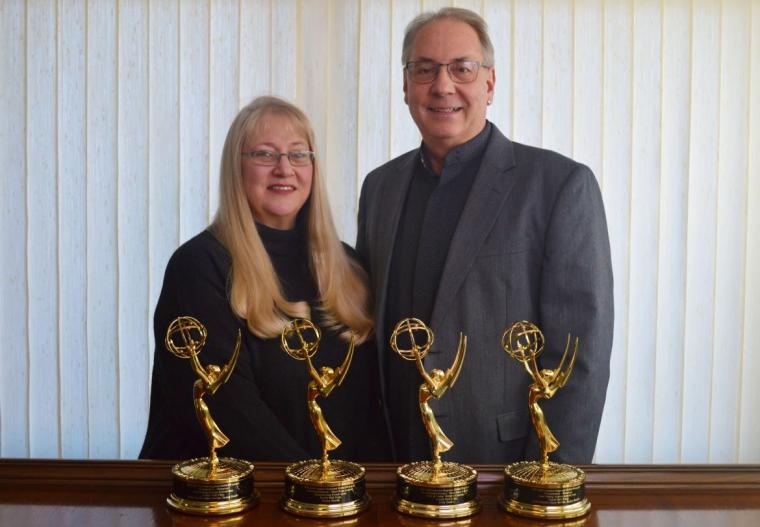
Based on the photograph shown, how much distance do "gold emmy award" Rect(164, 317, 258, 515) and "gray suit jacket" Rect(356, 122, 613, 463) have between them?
432mm

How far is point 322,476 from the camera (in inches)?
83.7

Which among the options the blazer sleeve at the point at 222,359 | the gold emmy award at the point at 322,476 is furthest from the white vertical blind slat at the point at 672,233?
the blazer sleeve at the point at 222,359

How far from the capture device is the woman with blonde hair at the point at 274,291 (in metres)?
2.39

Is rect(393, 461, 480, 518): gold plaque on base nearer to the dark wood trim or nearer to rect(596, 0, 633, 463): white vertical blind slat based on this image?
the dark wood trim

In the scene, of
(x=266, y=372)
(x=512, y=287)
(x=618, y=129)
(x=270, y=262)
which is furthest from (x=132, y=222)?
(x=618, y=129)

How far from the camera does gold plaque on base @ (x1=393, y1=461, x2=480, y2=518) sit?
2088 millimetres

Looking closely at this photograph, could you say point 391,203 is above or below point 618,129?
below

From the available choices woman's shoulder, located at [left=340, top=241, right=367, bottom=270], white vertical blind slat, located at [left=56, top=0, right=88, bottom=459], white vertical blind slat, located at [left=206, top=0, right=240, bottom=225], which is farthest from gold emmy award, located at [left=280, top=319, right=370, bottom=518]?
white vertical blind slat, located at [left=56, top=0, right=88, bottom=459]

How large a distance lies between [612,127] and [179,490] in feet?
4.40

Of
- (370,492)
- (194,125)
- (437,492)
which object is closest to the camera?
(437,492)

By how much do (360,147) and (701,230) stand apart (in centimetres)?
87

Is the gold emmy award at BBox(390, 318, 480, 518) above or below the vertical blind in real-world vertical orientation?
below

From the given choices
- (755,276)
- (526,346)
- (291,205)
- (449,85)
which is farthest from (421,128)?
(755,276)

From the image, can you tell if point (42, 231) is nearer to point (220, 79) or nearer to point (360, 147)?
point (220, 79)
